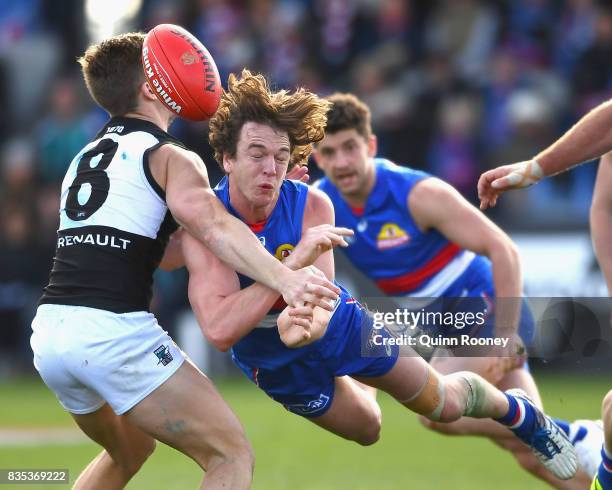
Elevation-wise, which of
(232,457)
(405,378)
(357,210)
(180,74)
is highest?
(180,74)

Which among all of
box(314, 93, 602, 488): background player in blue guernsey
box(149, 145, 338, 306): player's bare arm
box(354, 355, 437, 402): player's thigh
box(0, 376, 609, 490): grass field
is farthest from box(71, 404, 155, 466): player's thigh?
box(0, 376, 609, 490): grass field

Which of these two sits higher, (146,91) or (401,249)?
(146,91)

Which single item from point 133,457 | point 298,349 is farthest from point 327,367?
point 133,457

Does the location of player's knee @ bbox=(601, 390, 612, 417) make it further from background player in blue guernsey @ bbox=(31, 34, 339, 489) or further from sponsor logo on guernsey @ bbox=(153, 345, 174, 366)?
sponsor logo on guernsey @ bbox=(153, 345, 174, 366)

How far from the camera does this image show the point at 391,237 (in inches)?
287

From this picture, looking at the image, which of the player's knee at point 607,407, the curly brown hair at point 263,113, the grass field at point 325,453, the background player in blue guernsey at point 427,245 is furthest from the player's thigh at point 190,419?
the grass field at point 325,453

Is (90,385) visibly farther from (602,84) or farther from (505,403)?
(602,84)

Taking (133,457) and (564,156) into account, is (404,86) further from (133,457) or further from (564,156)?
(133,457)

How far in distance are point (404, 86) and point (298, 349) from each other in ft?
30.3

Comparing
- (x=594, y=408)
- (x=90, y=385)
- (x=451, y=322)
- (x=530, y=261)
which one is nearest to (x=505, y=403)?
(x=451, y=322)

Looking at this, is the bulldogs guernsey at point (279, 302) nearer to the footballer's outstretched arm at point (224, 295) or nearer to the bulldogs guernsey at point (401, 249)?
the footballer's outstretched arm at point (224, 295)

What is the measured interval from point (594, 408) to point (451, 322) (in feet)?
14.0

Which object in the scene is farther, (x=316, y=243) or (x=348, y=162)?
(x=348, y=162)

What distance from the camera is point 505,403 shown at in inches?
240
